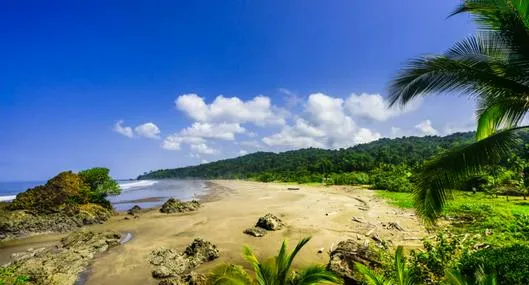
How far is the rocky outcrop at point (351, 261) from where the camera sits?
8.95 meters

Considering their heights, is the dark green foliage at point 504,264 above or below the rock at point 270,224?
above

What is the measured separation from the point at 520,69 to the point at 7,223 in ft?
81.5

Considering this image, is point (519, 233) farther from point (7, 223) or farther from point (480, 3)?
point (7, 223)

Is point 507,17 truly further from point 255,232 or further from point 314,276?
point 255,232

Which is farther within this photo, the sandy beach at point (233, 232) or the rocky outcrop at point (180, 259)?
the sandy beach at point (233, 232)

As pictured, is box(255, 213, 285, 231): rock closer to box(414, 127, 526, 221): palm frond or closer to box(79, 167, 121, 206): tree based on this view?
box(414, 127, 526, 221): palm frond

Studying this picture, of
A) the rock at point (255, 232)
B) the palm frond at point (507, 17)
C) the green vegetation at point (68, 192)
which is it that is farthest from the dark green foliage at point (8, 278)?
the green vegetation at point (68, 192)

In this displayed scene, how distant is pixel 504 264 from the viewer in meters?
6.81

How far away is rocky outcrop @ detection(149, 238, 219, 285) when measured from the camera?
1135 centimetres

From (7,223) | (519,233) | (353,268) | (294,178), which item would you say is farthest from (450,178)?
(294,178)

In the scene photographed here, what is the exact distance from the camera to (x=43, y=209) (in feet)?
70.3

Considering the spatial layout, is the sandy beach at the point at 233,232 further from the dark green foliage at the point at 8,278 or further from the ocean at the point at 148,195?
the ocean at the point at 148,195

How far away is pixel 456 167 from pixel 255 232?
11892 millimetres

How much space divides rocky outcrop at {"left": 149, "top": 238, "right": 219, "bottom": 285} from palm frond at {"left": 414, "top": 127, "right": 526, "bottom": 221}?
292 inches
